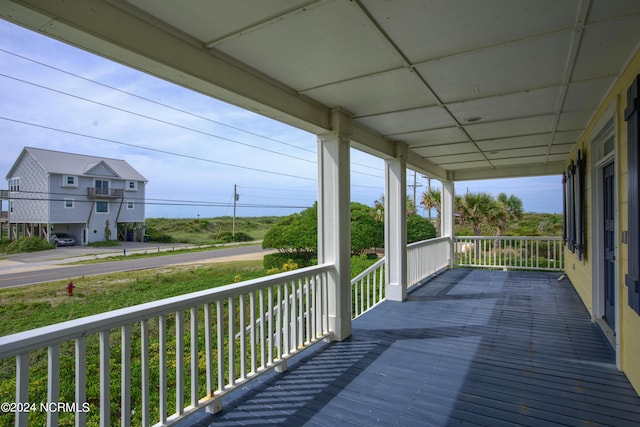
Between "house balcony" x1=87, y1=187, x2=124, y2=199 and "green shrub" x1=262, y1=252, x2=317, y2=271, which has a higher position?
"house balcony" x1=87, y1=187, x2=124, y2=199

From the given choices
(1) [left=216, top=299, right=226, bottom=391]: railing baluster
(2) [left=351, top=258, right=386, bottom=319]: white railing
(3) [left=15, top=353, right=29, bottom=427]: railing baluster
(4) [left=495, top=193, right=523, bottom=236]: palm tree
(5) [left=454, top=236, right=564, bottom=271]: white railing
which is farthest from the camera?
(4) [left=495, top=193, right=523, bottom=236]: palm tree

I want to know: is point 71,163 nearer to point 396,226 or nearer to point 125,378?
point 125,378

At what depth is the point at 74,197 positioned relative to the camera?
7.36ft

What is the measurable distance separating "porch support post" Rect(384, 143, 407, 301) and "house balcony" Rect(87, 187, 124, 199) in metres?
3.69

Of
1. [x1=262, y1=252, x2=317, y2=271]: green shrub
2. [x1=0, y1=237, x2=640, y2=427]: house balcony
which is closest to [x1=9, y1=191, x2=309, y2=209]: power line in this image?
[x1=0, y1=237, x2=640, y2=427]: house balcony

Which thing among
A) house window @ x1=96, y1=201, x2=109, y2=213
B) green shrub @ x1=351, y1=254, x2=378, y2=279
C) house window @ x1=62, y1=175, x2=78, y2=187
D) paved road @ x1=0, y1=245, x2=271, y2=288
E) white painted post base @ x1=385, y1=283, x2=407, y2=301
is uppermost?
house window @ x1=62, y1=175, x2=78, y2=187

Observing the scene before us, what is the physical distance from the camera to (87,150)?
8.34 feet

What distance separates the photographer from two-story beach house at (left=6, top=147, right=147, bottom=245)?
6.54ft

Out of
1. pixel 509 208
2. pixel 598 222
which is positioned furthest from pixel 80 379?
pixel 509 208

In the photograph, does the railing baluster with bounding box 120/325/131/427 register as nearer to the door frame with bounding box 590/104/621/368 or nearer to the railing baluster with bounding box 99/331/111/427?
the railing baluster with bounding box 99/331/111/427

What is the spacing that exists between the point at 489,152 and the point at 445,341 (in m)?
3.64

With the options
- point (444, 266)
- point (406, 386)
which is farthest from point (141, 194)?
point (444, 266)

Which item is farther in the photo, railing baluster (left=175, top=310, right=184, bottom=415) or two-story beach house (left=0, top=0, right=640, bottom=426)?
railing baluster (left=175, top=310, right=184, bottom=415)

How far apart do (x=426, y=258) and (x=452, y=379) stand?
14.1 ft
